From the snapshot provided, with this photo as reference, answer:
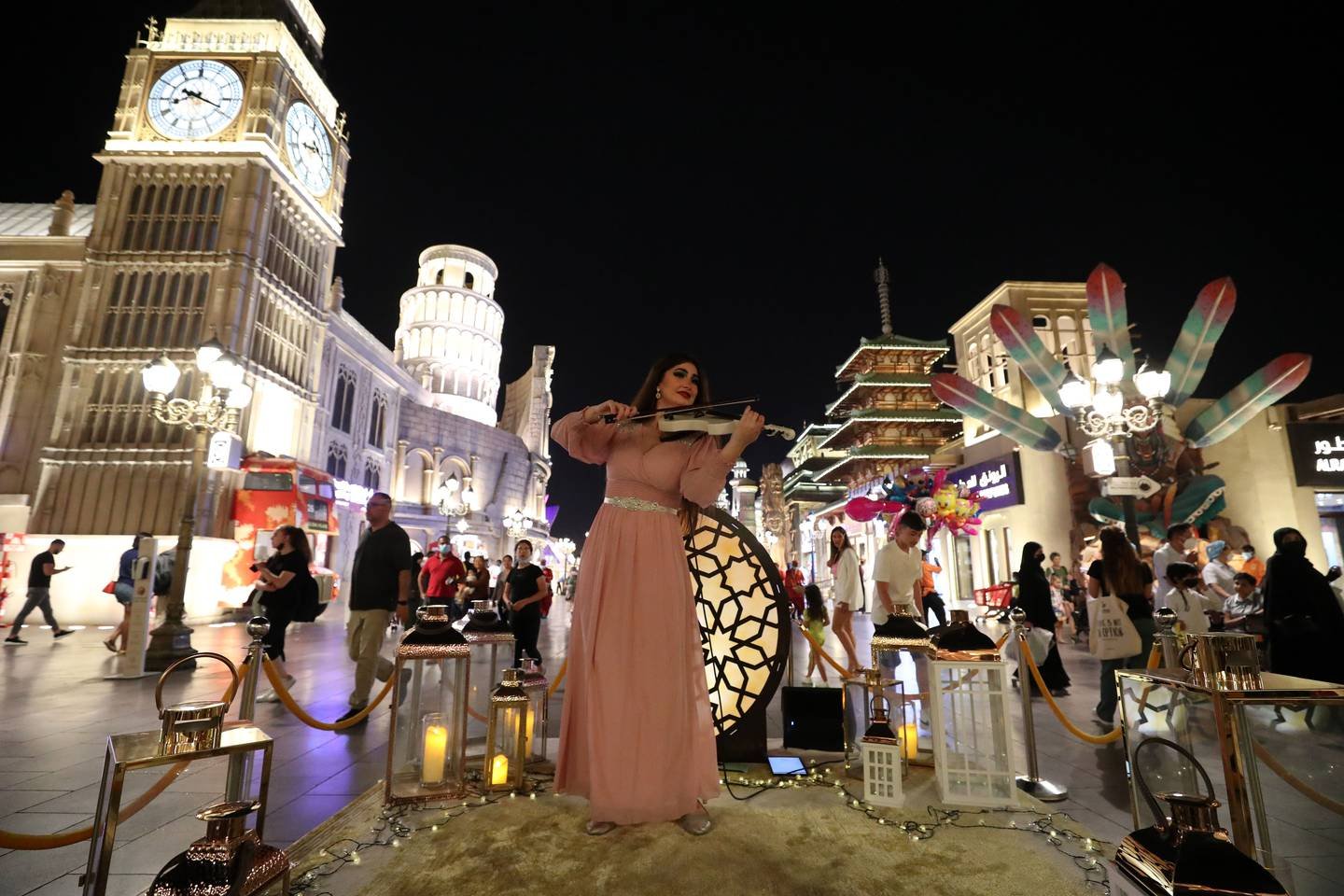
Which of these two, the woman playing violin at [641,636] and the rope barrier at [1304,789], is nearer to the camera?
the rope barrier at [1304,789]

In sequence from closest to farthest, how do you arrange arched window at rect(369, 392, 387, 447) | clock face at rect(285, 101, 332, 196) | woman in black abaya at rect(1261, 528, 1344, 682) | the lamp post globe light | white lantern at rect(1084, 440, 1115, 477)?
woman in black abaya at rect(1261, 528, 1344, 682) → the lamp post globe light → white lantern at rect(1084, 440, 1115, 477) → clock face at rect(285, 101, 332, 196) → arched window at rect(369, 392, 387, 447)

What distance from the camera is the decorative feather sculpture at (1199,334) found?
13.2 m

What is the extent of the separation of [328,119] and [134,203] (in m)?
9.36

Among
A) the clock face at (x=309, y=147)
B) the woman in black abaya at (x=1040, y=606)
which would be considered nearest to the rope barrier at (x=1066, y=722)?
the woman in black abaya at (x=1040, y=606)

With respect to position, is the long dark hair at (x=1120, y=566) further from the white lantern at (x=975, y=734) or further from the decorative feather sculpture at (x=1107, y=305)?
the decorative feather sculpture at (x=1107, y=305)

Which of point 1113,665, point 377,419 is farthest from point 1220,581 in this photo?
point 377,419

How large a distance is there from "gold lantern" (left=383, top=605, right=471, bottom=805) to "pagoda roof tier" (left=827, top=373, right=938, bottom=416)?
26.5 metres

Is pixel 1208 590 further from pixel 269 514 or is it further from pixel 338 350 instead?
pixel 338 350

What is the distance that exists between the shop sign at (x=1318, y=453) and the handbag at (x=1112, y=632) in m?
18.0

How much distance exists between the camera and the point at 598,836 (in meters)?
2.80

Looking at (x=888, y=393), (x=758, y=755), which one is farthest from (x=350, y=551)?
(x=758, y=755)

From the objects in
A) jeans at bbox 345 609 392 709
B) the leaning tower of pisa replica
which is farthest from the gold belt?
the leaning tower of pisa replica

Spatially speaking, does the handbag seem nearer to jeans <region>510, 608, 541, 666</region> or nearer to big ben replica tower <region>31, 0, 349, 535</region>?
jeans <region>510, 608, 541, 666</region>

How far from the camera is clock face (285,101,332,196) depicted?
989 inches
